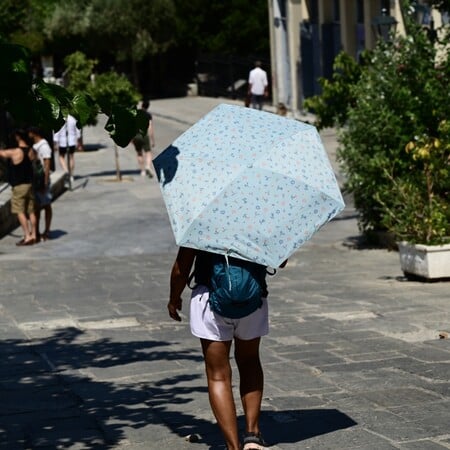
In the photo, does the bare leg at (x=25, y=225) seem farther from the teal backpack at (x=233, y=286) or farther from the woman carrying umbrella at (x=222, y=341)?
the teal backpack at (x=233, y=286)

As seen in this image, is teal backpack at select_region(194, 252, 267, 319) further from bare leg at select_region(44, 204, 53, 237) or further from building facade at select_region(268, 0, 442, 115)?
building facade at select_region(268, 0, 442, 115)

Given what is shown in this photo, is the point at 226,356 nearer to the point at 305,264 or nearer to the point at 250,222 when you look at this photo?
the point at 250,222

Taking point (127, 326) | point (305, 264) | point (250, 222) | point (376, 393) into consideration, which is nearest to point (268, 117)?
point (250, 222)

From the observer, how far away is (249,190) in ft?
21.1

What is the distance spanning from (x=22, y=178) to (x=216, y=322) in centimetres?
1292

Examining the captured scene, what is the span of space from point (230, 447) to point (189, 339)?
4.34 m

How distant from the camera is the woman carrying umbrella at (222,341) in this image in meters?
6.48

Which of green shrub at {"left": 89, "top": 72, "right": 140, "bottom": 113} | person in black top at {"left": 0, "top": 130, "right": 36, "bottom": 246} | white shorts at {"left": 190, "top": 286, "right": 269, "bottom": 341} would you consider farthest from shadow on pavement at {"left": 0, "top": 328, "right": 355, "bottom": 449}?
green shrub at {"left": 89, "top": 72, "right": 140, "bottom": 113}

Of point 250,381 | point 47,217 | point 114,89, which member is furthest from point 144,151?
point 250,381

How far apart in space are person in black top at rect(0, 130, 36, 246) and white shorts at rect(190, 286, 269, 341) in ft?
41.1

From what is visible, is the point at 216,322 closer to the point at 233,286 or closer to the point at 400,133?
the point at 233,286

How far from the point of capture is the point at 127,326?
11.7 m

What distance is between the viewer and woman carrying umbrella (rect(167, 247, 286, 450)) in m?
6.48

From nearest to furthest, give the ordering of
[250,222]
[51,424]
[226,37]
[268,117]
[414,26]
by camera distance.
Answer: [250,222]
[268,117]
[51,424]
[414,26]
[226,37]
